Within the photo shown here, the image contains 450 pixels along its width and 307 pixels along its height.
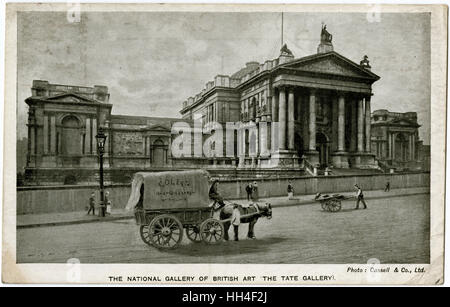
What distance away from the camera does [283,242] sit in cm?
915

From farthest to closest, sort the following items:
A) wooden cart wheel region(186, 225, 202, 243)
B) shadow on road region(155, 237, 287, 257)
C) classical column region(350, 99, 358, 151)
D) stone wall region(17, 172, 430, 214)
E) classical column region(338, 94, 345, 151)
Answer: classical column region(338, 94, 345, 151) → classical column region(350, 99, 358, 151) → stone wall region(17, 172, 430, 214) → shadow on road region(155, 237, 287, 257) → wooden cart wheel region(186, 225, 202, 243)

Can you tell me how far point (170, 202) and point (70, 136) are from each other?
4283 millimetres

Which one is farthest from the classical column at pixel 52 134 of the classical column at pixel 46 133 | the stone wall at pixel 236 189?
the stone wall at pixel 236 189

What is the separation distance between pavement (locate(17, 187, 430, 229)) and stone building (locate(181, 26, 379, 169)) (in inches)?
37.7

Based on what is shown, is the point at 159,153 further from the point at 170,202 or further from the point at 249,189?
the point at 170,202

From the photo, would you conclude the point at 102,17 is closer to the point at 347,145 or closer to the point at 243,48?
the point at 243,48

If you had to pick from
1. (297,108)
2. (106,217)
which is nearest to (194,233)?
(106,217)

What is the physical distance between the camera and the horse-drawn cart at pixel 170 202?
8023 mm

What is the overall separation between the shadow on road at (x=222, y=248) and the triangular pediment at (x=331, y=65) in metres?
4.87

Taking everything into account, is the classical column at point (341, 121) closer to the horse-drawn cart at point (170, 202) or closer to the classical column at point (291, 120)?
the classical column at point (291, 120)

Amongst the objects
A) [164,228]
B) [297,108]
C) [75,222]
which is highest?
[297,108]

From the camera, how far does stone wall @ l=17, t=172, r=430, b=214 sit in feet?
32.0

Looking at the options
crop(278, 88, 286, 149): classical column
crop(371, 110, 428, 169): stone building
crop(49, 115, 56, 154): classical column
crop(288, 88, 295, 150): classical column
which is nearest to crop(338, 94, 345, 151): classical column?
crop(371, 110, 428, 169): stone building

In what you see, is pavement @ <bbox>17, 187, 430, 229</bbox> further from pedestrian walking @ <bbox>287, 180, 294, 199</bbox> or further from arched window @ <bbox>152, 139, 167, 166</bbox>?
arched window @ <bbox>152, 139, 167, 166</bbox>
